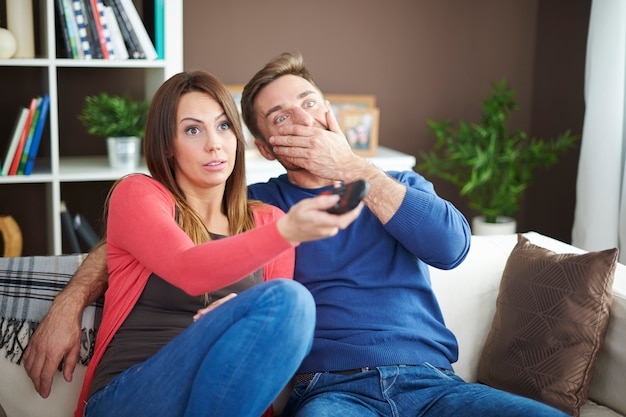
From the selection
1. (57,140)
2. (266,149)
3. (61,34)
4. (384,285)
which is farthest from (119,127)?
(384,285)

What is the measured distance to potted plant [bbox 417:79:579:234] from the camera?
3525 millimetres

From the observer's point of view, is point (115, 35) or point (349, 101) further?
point (349, 101)

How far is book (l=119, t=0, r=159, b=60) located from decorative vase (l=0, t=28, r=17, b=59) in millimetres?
413

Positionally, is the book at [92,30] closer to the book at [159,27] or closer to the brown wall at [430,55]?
the book at [159,27]

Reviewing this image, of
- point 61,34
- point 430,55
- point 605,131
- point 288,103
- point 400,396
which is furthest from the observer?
point 430,55

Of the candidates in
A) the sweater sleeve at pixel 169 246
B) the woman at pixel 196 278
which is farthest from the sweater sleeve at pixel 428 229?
the sweater sleeve at pixel 169 246

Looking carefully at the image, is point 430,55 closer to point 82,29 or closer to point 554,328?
point 82,29

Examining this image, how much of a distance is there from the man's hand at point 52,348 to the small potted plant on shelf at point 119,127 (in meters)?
1.36

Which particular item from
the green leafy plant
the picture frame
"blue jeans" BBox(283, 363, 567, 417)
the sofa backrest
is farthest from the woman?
the picture frame

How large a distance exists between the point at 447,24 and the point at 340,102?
2.39 ft

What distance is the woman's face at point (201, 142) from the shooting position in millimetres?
1764

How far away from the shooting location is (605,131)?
3299 mm

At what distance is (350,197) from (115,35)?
2035mm

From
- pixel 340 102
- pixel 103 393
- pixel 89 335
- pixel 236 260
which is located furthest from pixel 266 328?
pixel 340 102
